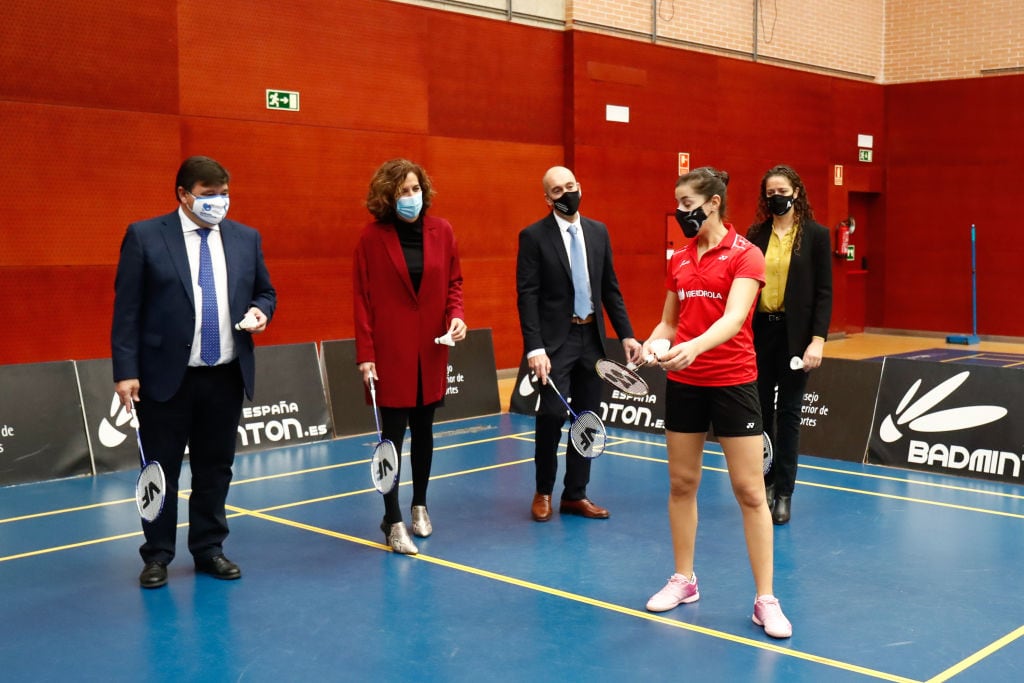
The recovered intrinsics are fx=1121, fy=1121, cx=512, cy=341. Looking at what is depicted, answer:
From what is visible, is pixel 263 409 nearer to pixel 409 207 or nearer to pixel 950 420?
pixel 409 207

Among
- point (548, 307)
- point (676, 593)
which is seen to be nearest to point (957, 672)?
point (676, 593)

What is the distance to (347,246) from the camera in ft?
37.9

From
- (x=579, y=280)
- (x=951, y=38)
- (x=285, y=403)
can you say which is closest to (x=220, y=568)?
(x=579, y=280)

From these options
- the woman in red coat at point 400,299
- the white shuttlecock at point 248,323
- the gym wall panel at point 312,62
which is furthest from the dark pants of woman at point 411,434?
the gym wall panel at point 312,62

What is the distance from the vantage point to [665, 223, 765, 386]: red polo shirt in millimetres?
4434

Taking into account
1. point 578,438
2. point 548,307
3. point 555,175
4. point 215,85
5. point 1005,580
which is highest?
point 215,85

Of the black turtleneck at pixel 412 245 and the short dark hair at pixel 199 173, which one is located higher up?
the short dark hair at pixel 199 173

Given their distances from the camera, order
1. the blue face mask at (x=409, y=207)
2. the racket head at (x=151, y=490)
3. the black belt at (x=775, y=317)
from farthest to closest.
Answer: the black belt at (x=775, y=317) < the blue face mask at (x=409, y=207) < the racket head at (x=151, y=490)

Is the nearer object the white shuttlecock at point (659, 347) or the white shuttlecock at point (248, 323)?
the white shuttlecock at point (659, 347)

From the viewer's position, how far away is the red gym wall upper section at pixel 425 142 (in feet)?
30.7

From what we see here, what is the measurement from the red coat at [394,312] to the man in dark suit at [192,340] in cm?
53

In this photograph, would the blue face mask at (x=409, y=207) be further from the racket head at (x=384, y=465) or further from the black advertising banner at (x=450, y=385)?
the black advertising banner at (x=450, y=385)

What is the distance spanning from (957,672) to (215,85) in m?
8.38

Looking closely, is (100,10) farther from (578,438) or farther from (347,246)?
(578,438)
